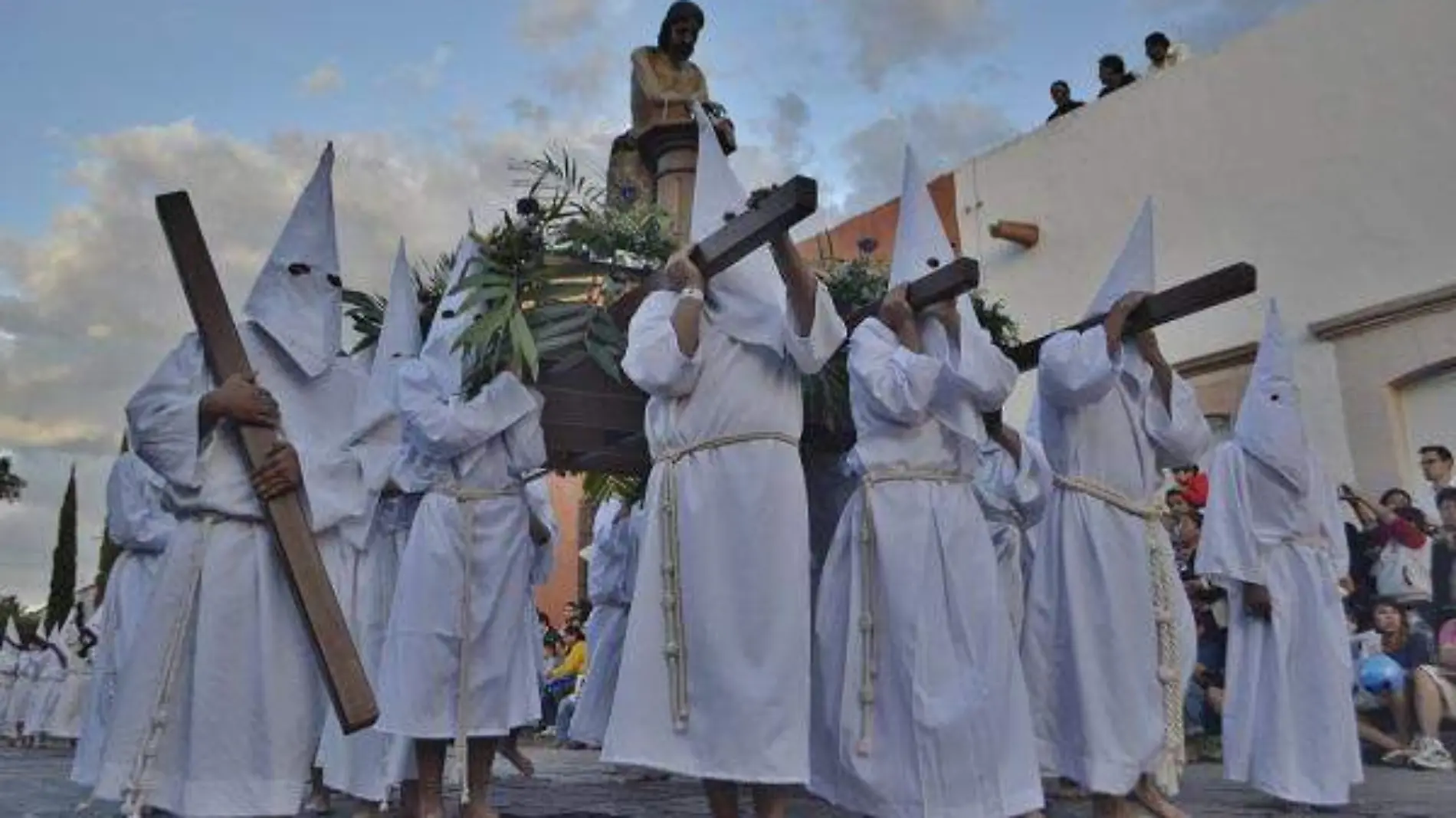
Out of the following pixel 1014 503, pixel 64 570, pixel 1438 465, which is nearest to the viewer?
pixel 1014 503

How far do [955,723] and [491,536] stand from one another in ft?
8.09

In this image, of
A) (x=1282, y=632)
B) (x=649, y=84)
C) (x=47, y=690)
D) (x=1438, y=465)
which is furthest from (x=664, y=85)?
(x=47, y=690)

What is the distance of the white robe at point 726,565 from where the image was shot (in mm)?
4250

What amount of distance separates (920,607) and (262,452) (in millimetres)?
2309

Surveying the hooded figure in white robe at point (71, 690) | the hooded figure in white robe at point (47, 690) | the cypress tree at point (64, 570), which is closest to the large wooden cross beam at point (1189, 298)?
the hooded figure in white robe at point (71, 690)

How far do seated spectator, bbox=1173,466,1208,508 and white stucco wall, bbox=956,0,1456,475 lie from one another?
1359 mm

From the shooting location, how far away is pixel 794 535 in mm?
4500

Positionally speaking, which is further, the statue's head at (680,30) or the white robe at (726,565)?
the statue's head at (680,30)

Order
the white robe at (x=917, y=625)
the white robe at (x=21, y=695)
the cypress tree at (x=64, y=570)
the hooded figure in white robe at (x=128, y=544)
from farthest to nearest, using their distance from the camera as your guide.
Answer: the cypress tree at (x=64, y=570) < the white robe at (x=21, y=695) < the hooded figure in white robe at (x=128, y=544) < the white robe at (x=917, y=625)

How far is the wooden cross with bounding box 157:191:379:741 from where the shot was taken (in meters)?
3.83

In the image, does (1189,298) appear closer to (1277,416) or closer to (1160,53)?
(1277,416)

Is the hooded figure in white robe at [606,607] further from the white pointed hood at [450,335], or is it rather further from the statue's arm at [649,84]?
the statue's arm at [649,84]

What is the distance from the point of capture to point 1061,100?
15117 millimetres

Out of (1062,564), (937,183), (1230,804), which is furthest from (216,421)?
(937,183)
